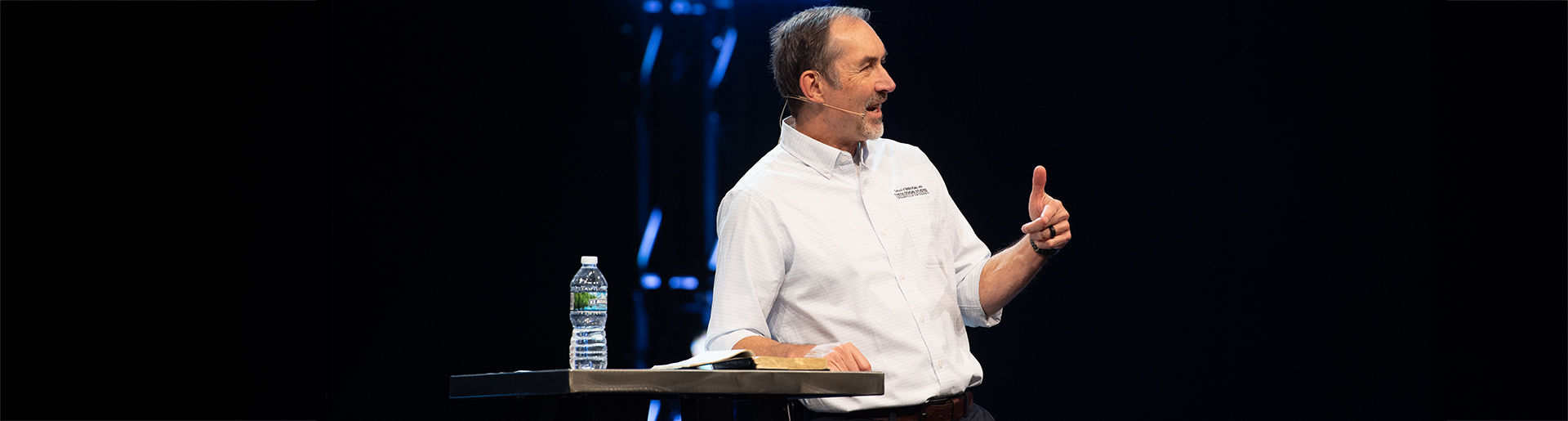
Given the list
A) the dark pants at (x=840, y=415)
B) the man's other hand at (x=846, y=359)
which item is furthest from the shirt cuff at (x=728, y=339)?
the man's other hand at (x=846, y=359)

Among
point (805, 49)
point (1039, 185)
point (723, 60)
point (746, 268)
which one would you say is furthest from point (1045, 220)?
point (723, 60)

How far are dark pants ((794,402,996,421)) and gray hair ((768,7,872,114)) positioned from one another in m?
0.64

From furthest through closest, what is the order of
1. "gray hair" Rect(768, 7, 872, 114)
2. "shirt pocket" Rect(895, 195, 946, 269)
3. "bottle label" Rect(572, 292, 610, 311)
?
"bottle label" Rect(572, 292, 610, 311), "gray hair" Rect(768, 7, 872, 114), "shirt pocket" Rect(895, 195, 946, 269)

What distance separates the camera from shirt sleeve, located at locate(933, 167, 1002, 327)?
2404mm

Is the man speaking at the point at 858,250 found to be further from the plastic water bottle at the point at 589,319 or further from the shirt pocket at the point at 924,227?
the plastic water bottle at the point at 589,319

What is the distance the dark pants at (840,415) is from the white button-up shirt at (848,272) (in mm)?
15

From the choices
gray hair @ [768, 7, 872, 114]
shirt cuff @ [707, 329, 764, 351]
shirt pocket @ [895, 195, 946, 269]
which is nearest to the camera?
shirt cuff @ [707, 329, 764, 351]

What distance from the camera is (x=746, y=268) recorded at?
7.34ft

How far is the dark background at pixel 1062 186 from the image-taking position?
3.54 meters

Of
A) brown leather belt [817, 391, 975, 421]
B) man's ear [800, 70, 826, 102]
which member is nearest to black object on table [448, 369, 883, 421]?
brown leather belt [817, 391, 975, 421]

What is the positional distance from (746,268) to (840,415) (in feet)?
1.03

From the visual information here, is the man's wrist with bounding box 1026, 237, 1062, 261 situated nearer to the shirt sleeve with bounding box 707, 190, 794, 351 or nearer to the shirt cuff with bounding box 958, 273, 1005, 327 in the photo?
the shirt cuff with bounding box 958, 273, 1005, 327

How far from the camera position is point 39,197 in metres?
2.22

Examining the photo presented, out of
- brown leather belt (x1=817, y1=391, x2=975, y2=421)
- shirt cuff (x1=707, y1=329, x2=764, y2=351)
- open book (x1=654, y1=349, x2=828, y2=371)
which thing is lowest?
brown leather belt (x1=817, y1=391, x2=975, y2=421)
